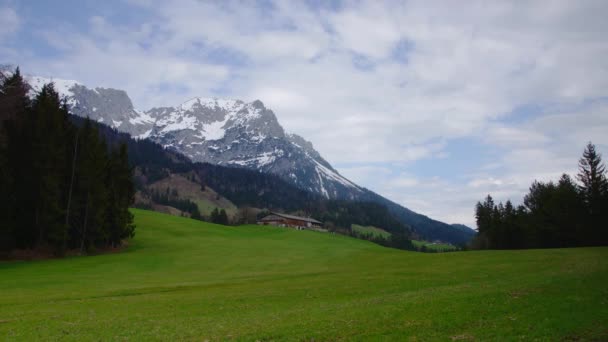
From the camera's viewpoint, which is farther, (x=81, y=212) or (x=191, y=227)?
(x=191, y=227)

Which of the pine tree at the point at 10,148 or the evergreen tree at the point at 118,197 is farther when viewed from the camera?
the evergreen tree at the point at 118,197

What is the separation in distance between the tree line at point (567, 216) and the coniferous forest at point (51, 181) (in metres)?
76.9

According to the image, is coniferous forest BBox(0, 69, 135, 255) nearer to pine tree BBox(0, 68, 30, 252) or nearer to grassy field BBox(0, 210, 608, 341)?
pine tree BBox(0, 68, 30, 252)

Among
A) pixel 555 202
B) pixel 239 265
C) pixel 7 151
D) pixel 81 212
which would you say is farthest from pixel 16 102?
pixel 555 202

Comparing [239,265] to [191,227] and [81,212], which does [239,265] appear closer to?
[81,212]

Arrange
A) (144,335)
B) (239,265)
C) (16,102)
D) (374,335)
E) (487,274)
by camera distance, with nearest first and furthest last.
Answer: (374,335), (144,335), (487,274), (16,102), (239,265)

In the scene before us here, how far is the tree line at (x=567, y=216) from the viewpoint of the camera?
72.4 m

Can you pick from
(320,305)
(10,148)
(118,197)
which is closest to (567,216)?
(320,305)

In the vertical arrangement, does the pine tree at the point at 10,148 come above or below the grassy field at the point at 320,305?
above

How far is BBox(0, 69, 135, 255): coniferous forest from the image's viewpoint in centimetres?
5488

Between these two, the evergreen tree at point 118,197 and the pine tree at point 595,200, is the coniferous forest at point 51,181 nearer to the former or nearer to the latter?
the evergreen tree at point 118,197

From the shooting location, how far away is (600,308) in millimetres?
18656

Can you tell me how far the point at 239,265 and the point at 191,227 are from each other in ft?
158

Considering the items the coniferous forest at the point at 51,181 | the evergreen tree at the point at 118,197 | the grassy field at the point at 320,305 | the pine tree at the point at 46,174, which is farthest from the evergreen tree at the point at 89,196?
the grassy field at the point at 320,305
